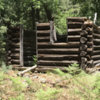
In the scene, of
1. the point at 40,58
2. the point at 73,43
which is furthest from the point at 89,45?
the point at 40,58

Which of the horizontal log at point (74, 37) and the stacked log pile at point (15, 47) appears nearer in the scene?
the horizontal log at point (74, 37)

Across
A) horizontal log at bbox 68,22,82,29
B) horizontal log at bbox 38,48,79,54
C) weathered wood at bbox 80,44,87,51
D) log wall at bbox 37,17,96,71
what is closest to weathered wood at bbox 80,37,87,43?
log wall at bbox 37,17,96,71

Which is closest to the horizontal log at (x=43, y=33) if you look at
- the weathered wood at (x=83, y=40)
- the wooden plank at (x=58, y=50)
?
the wooden plank at (x=58, y=50)

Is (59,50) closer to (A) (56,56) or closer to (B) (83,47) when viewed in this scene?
(A) (56,56)

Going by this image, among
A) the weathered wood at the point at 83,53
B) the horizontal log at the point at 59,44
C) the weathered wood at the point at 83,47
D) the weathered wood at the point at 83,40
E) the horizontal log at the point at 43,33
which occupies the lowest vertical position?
the weathered wood at the point at 83,53

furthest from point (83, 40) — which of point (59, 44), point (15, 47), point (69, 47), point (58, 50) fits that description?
point (15, 47)

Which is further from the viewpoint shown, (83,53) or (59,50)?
(59,50)

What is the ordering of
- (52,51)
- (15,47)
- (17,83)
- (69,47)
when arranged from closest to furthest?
(17,83), (69,47), (52,51), (15,47)

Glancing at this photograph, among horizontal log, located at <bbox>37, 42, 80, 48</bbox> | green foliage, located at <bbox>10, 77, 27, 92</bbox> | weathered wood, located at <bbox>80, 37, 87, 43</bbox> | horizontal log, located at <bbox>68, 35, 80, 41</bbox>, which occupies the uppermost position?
horizontal log, located at <bbox>68, 35, 80, 41</bbox>

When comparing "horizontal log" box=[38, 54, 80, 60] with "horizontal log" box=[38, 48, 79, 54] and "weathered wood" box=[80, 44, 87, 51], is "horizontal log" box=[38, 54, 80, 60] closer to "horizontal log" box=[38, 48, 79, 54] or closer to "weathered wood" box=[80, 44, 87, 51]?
"horizontal log" box=[38, 48, 79, 54]

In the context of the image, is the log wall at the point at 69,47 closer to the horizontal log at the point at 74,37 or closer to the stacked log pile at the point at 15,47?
the horizontal log at the point at 74,37

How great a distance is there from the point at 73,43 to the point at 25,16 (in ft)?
36.6

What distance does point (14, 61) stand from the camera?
948 cm

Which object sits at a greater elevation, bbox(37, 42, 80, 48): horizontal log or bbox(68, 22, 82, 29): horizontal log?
bbox(68, 22, 82, 29): horizontal log
